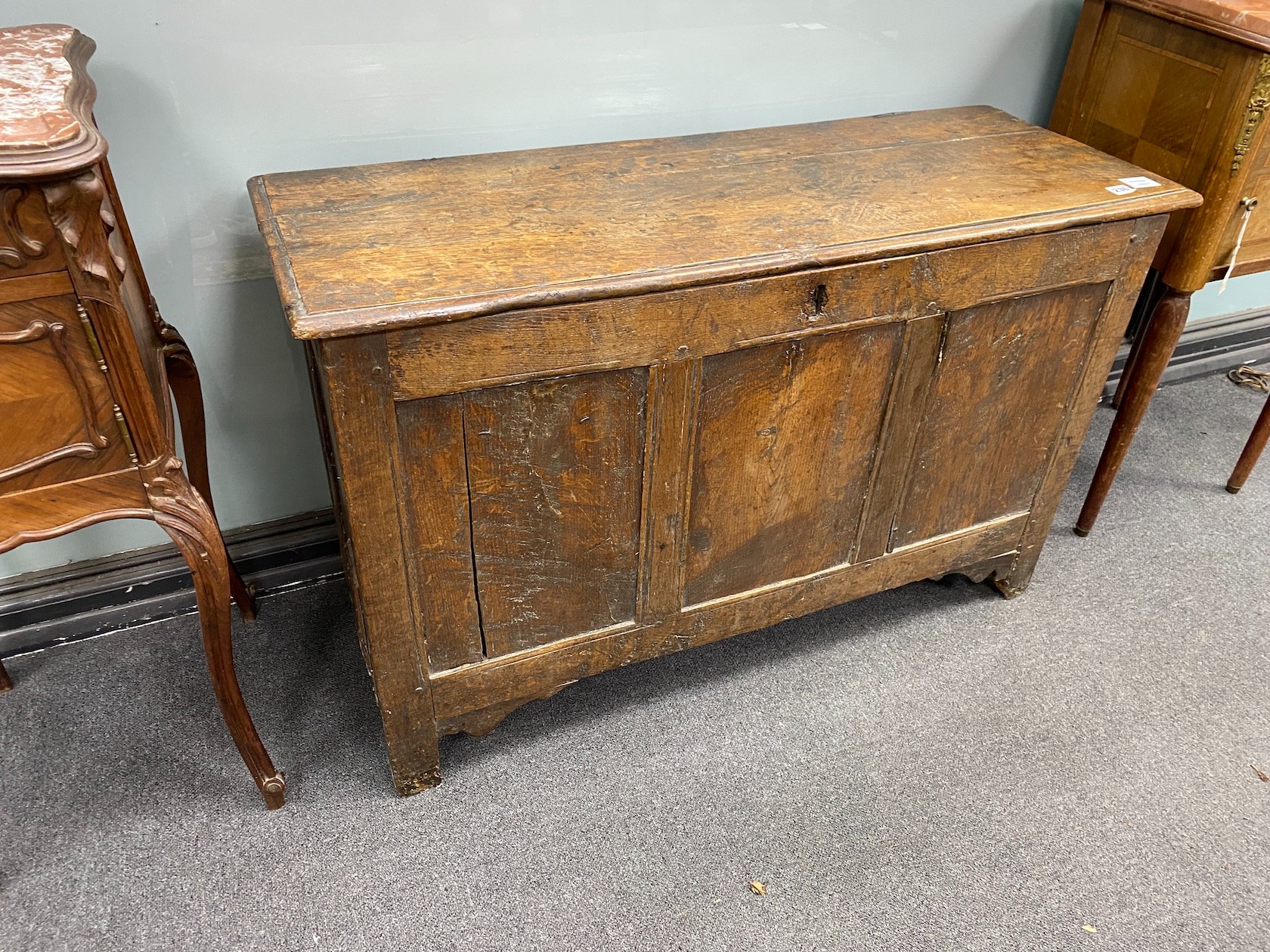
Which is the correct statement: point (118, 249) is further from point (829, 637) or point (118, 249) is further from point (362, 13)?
point (829, 637)

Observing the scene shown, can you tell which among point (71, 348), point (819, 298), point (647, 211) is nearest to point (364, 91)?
point (647, 211)

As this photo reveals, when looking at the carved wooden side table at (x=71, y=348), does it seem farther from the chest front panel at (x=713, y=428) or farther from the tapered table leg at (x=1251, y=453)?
the tapered table leg at (x=1251, y=453)

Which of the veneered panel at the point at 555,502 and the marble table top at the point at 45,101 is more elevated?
the marble table top at the point at 45,101

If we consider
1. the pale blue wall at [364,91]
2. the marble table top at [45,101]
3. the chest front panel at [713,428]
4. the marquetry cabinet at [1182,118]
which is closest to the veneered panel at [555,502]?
the chest front panel at [713,428]

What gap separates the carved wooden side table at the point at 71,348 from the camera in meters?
0.93

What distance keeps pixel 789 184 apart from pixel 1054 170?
454 mm

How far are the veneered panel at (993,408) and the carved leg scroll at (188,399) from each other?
3.84 feet

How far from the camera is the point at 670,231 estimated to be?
1292 millimetres

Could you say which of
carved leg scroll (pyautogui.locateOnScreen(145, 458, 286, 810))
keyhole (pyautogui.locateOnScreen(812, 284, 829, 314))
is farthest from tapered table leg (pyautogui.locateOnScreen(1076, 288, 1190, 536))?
carved leg scroll (pyautogui.locateOnScreen(145, 458, 286, 810))

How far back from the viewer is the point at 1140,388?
1879 millimetres

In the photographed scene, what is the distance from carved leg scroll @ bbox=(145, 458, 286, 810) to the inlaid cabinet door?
5 centimetres

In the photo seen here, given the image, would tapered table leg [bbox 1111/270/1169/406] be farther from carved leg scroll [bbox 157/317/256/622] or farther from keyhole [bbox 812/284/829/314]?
carved leg scroll [bbox 157/317/256/622]

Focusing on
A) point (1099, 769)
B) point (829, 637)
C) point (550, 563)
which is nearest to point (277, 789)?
point (550, 563)

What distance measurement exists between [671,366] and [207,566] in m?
0.66
